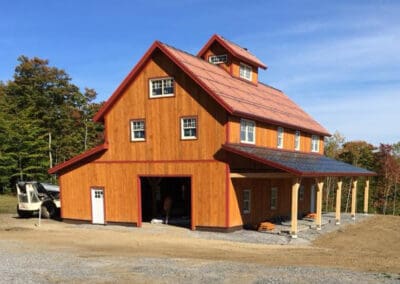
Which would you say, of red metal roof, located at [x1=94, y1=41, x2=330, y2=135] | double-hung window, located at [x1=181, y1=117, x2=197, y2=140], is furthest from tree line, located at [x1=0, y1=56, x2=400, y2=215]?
double-hung window, located at [x1=181, y1=117, x2=197, y2=140]

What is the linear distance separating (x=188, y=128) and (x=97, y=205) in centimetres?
804

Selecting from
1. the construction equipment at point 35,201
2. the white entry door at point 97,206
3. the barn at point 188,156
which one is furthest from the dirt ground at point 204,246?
the construction equipment at point 35,201

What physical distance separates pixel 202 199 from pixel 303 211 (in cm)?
1300

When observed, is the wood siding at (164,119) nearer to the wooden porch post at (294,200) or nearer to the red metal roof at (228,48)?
the wooden porch post at (294,200)

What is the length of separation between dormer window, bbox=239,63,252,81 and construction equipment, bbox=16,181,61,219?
56.7ft

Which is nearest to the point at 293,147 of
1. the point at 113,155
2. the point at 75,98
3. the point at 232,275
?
the point at 113,155

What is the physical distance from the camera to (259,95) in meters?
30.0

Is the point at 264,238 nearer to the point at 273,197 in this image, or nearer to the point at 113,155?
the point at 273,197

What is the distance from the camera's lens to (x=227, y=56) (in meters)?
29.7

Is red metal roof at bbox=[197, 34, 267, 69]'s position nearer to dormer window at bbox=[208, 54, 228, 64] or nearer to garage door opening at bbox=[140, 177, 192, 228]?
dormer window at bbox=[208, 54, 228, 64]

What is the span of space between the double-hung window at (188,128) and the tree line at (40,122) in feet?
95.4

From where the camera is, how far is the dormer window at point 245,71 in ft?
101

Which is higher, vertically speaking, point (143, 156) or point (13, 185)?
point (143, 156)

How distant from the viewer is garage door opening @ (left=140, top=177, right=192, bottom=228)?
2695cm
